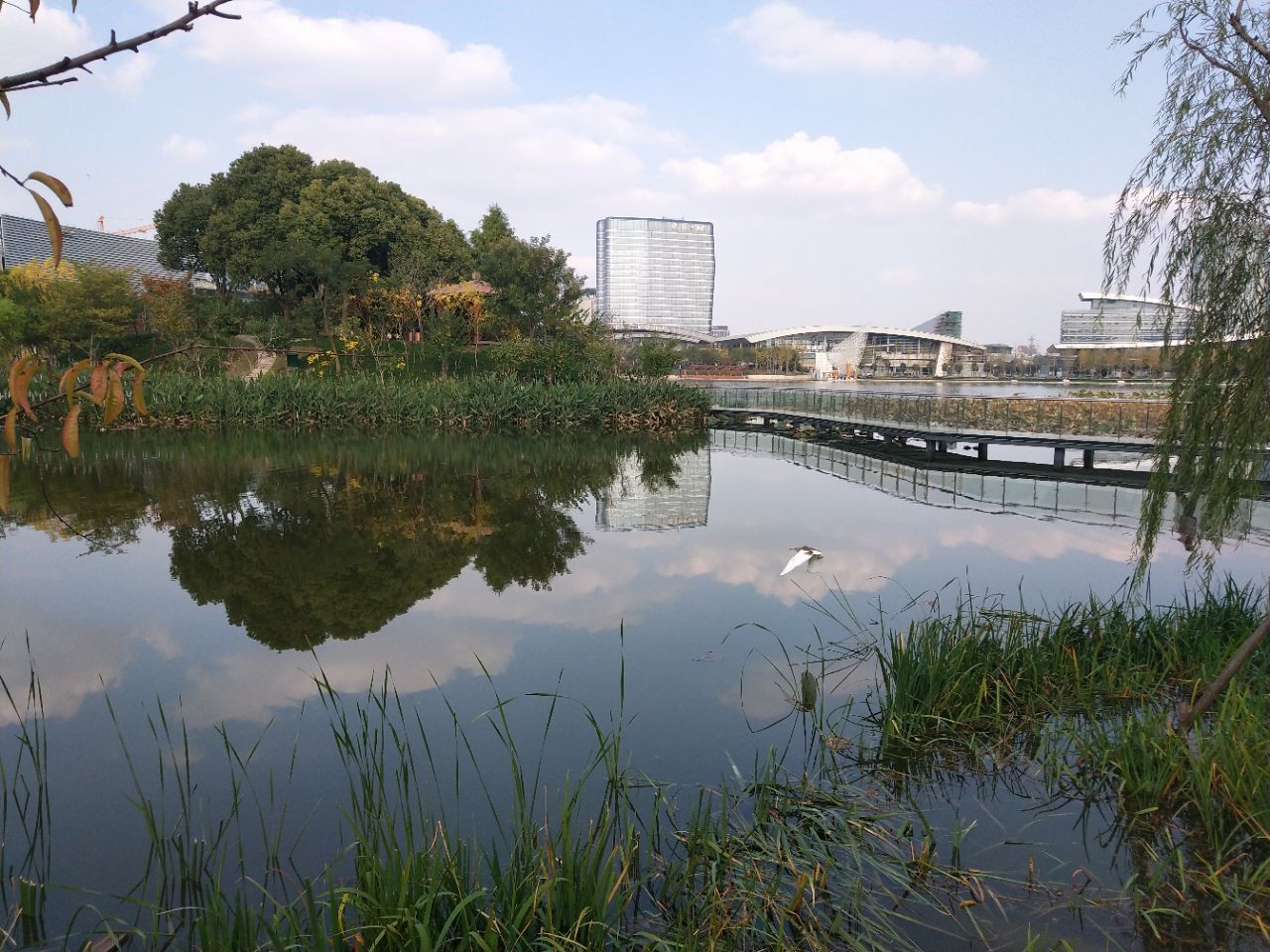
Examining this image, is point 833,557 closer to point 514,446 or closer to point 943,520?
point 943,520

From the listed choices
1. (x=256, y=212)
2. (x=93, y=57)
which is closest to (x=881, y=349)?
(x=256, y=212)

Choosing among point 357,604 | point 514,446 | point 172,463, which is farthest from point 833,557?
point 172,463

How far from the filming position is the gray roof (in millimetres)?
47375

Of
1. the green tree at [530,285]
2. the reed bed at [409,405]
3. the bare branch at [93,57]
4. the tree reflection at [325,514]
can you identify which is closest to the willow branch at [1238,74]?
the bare branch at [93,57]

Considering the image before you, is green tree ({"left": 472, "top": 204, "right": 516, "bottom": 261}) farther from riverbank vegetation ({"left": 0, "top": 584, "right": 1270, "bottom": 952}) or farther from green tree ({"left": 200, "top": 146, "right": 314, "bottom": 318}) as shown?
riverbank vegetation ({"left": 0, "top": 584, "right": 1270, "bottom": 952})

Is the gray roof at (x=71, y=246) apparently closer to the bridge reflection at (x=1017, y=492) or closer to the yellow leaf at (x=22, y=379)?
the bridge reflection at (x=1017, y=492)

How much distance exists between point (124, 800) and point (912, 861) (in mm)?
3776

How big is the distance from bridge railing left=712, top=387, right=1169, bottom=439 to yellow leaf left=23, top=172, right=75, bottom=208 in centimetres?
1237

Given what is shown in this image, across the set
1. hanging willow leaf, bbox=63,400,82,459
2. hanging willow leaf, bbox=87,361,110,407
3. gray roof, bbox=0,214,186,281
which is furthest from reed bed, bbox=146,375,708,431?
gray roof, bbox=0,214,186,281

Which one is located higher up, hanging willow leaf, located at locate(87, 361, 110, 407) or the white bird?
hanging willow leaf, located at locate(87, 361, 110, 407)

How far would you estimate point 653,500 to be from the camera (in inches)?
513

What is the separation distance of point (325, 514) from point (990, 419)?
41.2ft

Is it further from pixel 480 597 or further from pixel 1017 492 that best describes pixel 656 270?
pixel 480 597

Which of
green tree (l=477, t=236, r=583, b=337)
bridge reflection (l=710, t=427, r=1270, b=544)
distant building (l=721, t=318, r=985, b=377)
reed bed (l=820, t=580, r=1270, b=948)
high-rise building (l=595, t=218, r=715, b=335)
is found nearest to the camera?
reed bed (l=820, t=580, r=1270, b=948)
